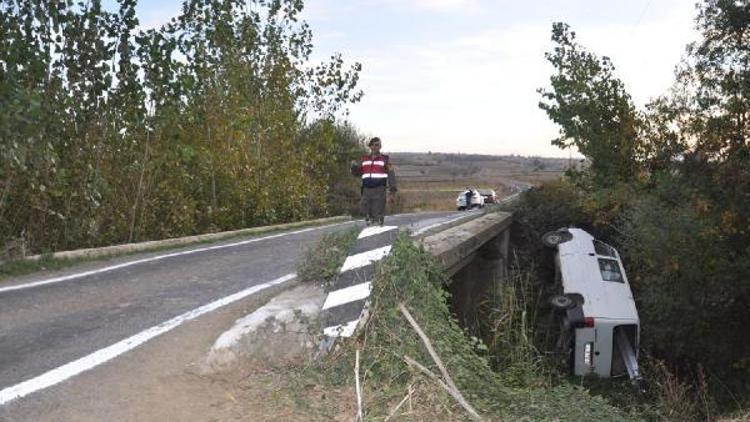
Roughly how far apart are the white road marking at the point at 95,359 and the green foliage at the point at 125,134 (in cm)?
404

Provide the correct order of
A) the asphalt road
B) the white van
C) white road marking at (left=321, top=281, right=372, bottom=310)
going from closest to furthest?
1. the asphalt road
2. white road marking at (left=321, top=281, right=372, bottom=310)
3. the white van

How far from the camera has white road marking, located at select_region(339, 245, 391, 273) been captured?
21.6 feet

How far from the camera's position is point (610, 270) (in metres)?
18.7

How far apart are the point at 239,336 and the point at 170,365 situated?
52cm

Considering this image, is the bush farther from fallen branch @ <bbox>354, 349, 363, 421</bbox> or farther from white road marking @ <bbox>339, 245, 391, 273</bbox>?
fallen branch @ <bbox>354, 349, 363, 421</bbox>

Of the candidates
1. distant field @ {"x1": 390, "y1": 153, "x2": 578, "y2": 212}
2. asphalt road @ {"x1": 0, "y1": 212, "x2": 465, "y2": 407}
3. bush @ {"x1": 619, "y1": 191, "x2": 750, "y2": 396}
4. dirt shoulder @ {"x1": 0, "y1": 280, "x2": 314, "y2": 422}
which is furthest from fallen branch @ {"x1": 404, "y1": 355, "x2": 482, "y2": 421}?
distant field @ {"x1": 390, "y1": 153, "x2": 578, "y2": 212}

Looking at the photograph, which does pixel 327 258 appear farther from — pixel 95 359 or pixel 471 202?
pixel 471 202

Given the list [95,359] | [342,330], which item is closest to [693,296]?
[342,330]

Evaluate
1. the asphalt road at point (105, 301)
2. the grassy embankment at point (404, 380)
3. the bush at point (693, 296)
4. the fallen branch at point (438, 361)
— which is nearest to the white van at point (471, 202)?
the bush at point (693, 296)

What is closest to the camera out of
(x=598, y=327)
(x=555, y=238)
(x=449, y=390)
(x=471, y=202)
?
(x=449, y=390)

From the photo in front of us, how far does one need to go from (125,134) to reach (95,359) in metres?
9.71

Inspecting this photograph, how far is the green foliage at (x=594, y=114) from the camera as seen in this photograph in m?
28.8

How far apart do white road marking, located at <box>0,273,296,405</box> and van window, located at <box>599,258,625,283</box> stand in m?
12.7

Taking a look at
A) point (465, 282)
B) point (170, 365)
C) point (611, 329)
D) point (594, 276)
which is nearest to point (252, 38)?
point (465, 282)
